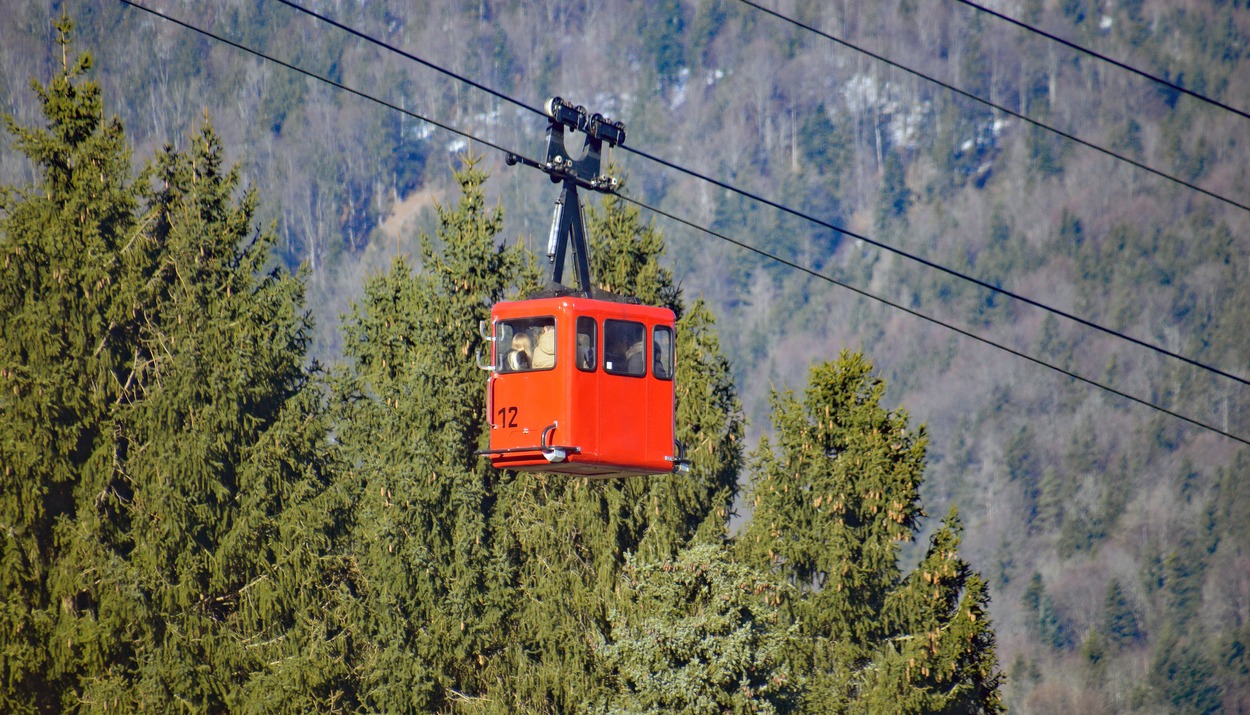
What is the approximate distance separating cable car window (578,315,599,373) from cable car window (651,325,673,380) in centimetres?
118

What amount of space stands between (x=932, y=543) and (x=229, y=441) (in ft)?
60.7

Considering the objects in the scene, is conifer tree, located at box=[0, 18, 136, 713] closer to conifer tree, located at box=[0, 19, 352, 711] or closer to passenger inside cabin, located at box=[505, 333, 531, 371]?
conifer tree, located at box=[0, 19, 352, 711]

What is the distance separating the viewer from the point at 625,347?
24750 mm

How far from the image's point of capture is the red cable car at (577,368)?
2392 centimetres

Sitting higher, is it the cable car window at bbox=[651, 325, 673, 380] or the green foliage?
the cable car window at bbox=[651, 325, 673, 380]

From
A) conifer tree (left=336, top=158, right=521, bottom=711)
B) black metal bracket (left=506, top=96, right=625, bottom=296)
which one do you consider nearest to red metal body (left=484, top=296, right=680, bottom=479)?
black metal bracket (left=506, top=96, right=625, bottom=296)

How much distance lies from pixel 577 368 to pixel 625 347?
1094mm

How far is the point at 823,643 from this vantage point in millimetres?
41969

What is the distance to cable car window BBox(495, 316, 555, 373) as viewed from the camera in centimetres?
→ 2417

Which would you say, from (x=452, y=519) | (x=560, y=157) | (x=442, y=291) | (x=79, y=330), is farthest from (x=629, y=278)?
(x=560, y=157)

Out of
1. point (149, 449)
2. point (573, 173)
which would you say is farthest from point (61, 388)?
point (573, 173)

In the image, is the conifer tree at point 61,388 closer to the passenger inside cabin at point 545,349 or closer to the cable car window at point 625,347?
the passenger inside cabin at point 545,349

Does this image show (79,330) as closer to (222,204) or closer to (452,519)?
(222,204)

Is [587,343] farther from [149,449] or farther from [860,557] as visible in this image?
[860,557]
